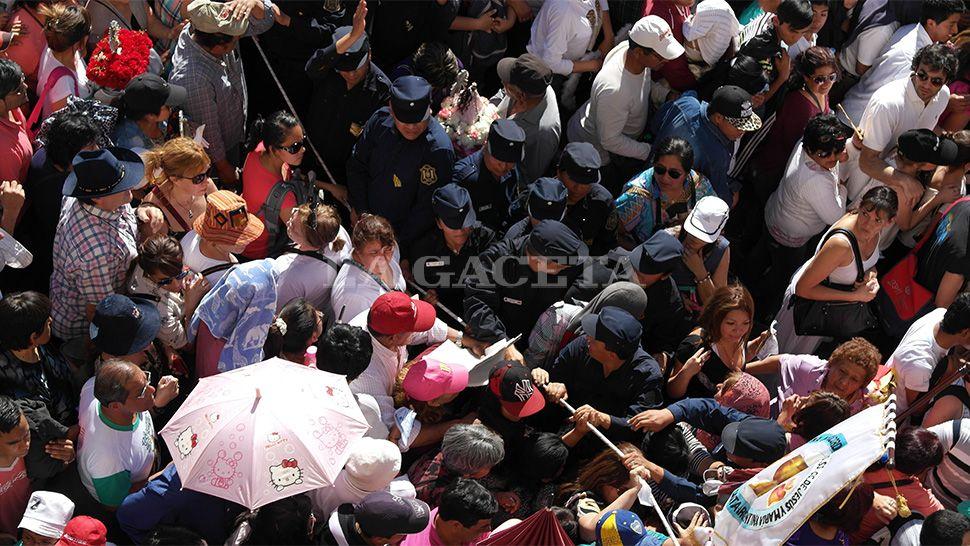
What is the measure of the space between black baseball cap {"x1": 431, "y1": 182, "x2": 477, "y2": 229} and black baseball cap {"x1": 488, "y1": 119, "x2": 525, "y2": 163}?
372 mm

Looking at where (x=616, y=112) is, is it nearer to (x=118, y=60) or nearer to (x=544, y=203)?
(x=544, y=203)

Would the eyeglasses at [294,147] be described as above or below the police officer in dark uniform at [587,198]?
above

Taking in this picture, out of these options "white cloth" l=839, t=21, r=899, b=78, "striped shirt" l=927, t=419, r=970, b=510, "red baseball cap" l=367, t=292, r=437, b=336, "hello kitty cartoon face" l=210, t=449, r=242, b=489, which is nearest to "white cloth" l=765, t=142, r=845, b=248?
"white cloth" l=839, t=21, r=899, b=78

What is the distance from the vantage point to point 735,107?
6.35 metres

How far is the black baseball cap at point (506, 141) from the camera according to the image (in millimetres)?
6012

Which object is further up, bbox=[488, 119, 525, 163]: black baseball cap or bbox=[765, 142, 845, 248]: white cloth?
bbox=[488, 119, 525, 163]: black baseball cap

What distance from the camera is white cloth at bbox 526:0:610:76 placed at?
→ 6.93m

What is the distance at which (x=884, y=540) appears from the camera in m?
4.79

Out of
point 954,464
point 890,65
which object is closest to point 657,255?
point 954,464

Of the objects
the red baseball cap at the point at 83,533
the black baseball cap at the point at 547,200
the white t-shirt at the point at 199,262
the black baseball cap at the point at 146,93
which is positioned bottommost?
the red baseball cap at the point at 83,533

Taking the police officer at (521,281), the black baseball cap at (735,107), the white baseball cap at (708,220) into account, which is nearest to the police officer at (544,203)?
the police officer at (521,281)

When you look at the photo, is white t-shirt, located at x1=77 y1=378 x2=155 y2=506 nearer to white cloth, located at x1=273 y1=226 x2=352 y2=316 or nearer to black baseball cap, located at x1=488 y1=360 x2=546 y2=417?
white cloth, located at x1=273 y1=226 x2=352 y2=316

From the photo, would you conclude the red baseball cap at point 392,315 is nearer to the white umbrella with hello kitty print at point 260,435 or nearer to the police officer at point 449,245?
the white umbrella with hello kitty print at point 260,435

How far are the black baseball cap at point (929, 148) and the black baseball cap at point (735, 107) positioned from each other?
0.99 meters
